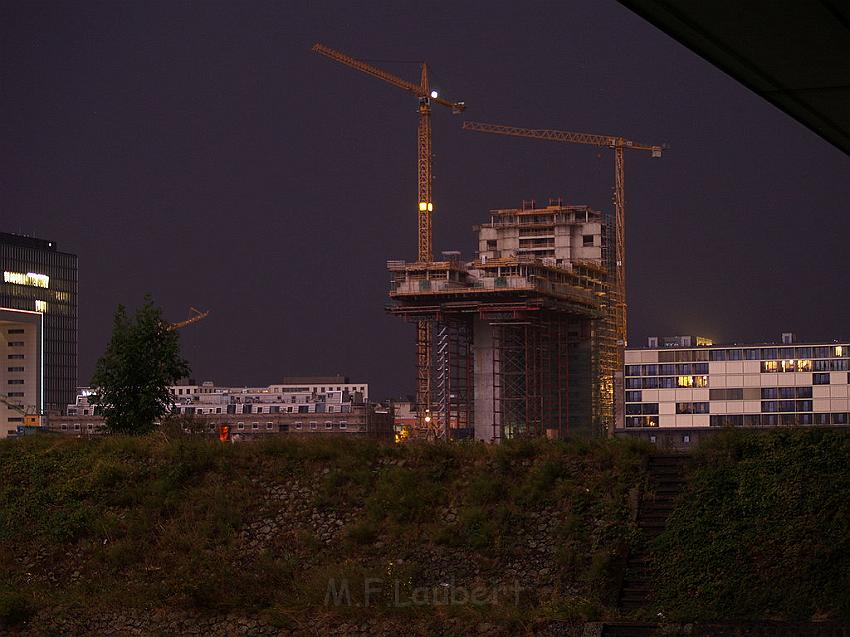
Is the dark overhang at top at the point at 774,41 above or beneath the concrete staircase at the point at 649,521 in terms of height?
above

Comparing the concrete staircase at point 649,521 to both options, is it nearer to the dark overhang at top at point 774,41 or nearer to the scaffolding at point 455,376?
the dark overhang at top at point 774,41

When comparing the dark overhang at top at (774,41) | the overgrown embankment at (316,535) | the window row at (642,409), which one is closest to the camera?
the dark overhang at top at (774,41)

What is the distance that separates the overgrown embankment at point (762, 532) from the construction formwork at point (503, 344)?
353 feet

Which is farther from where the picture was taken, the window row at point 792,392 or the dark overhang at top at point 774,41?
the window row at point 792,392

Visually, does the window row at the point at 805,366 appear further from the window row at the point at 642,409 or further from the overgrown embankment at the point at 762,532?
the overgrown embankment at the point at 762,532

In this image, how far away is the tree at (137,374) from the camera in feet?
153

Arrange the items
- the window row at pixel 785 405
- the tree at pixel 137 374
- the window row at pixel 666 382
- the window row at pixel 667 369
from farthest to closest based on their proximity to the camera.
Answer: the window row at pixel 667 369 < the window row at pixel 666 382 < the window row at pixel 785 405 < the tree at pixel 137 374

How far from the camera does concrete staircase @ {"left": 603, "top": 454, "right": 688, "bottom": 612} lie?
22.5 m

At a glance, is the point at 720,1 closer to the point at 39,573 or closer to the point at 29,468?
the point at 39,573

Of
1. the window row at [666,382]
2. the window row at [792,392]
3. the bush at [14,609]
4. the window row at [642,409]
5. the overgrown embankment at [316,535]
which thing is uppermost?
the window row at [666,382]

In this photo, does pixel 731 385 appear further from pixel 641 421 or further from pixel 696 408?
pixel 641 421

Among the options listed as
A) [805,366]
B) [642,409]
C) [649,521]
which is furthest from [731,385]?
[649,521]

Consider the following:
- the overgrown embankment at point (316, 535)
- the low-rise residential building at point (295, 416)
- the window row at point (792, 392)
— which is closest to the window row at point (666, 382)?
the window row at point (792, 392)

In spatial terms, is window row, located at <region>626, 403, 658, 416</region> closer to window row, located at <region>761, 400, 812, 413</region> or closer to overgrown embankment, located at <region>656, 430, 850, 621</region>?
window row, located at <region>761, 400, 812, 413</region>
